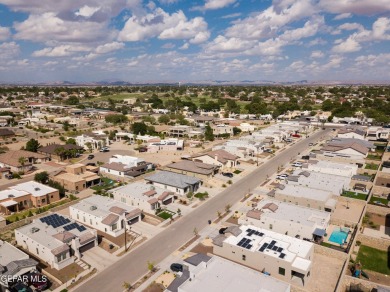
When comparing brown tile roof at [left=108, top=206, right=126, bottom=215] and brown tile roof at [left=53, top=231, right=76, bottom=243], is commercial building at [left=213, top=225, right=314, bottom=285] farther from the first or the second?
brown tile roof at [left=53, top=231, right=76, bottom=243]

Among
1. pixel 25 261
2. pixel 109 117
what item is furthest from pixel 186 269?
pixel 109 117

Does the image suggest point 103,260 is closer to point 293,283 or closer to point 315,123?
point 293,283

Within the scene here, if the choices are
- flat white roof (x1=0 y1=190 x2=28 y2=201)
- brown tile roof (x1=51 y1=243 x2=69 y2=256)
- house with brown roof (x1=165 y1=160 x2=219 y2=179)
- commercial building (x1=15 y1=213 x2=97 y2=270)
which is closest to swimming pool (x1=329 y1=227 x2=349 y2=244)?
house with brown roof (x1=165 y1=160 x2=219 y2=179)

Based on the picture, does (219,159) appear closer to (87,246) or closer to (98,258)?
(87,246)

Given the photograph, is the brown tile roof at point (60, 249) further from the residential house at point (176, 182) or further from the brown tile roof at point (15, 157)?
the brown tile roof at point (15, 157)

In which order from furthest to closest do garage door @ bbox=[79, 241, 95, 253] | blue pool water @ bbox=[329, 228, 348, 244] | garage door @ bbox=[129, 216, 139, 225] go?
garage door @ bbox=[129, 216, 139, 225]
blue pool water @ bbox=[329, 228, 348, 244]
garage door @ bbox=[79, 241, 95, 253]

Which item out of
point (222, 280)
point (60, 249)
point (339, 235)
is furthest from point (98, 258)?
point (339, 235)
